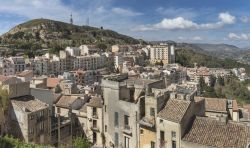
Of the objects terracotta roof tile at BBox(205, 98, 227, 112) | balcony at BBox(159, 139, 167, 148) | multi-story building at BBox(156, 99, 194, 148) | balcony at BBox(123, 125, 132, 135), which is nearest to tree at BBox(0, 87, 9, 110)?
balcony at BBox(123, 125, 132, 135)

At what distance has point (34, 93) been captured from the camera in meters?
48.6

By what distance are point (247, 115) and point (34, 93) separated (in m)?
30.2

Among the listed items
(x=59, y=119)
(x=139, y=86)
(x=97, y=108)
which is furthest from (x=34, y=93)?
(x=139, y=86)

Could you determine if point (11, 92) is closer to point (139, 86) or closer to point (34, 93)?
point (34, 93)

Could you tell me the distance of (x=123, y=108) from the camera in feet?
125

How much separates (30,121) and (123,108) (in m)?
11.4

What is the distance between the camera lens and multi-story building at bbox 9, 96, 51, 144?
132 feet

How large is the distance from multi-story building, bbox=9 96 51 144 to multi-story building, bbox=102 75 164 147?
306 inches

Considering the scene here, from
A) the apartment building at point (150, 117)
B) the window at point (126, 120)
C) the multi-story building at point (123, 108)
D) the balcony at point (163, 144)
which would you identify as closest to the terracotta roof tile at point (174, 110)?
the apartment building at point (150, 117)

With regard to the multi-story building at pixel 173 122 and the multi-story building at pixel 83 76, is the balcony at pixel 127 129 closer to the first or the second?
the multi-story building at pixel 173 122

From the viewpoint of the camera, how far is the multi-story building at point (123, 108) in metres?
36.2

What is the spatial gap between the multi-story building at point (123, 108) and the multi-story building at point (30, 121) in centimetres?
777

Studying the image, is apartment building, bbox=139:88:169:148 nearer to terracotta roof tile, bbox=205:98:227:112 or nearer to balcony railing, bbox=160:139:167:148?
balcony railing, bbox=160:139:167:148

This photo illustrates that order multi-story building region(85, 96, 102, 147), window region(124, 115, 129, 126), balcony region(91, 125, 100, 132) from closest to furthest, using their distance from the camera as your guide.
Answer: window region(124, 115, 129, 126), multi-story building region(85, 96, 102, 147), balcony region(91, 125, 100, 132)
